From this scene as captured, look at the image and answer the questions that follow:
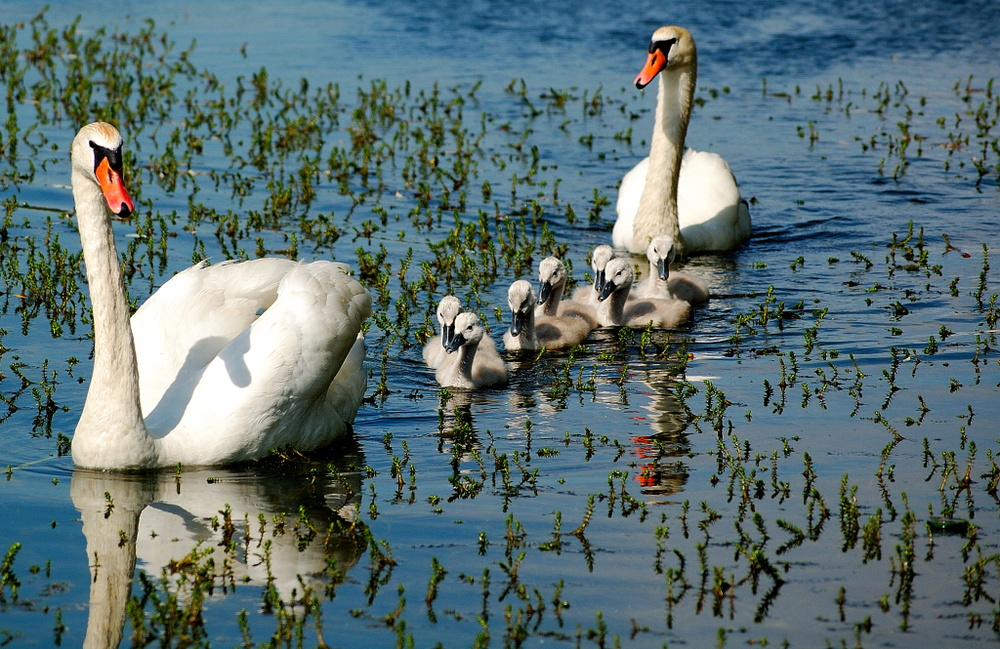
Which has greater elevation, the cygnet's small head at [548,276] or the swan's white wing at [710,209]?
the swan's white wing at [710,209]

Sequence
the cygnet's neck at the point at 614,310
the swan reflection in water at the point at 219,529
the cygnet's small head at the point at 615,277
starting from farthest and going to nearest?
the cygnet's neck at the point at 614,310, the cygnet's small head at the point at 615,277, the swan reflection in water at the point at 219,529

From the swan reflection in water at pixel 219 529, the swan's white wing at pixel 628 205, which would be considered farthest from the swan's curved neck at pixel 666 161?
the swan reflection in water at pixel 219 529

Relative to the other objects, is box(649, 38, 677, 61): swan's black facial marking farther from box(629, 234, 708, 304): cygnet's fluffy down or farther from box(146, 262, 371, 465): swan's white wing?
box(146, 262, 371, 465): swan's white wing

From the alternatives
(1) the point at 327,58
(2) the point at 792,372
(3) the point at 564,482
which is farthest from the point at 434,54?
(3) the point at 564,482

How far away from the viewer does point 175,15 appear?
74.1ft

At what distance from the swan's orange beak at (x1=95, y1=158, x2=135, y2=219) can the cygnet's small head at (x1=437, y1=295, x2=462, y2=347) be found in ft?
9.69

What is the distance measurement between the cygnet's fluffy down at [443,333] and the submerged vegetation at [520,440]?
254mm

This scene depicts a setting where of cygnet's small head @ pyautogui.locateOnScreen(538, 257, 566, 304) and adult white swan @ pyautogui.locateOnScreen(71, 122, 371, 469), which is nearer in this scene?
adult white swan @ pyautogui.locateOnScreen(71, 122, 371, 469)

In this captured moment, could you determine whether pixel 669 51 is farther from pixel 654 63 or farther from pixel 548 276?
pixel 548 276

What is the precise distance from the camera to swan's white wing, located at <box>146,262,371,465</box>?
6.84 metres

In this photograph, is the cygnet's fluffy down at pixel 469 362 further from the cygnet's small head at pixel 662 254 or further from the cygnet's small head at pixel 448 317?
the cygnet's small head at pixel 662 254

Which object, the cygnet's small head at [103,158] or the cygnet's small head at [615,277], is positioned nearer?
the cygnet's small head at [103,158]

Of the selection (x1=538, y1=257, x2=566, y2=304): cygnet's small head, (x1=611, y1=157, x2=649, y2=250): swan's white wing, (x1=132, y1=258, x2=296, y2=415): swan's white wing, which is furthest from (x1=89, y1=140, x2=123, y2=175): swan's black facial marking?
(x1=611, y1=157, x2=649, y2=250): swan's white wing

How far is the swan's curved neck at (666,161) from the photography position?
1203 centimetres
